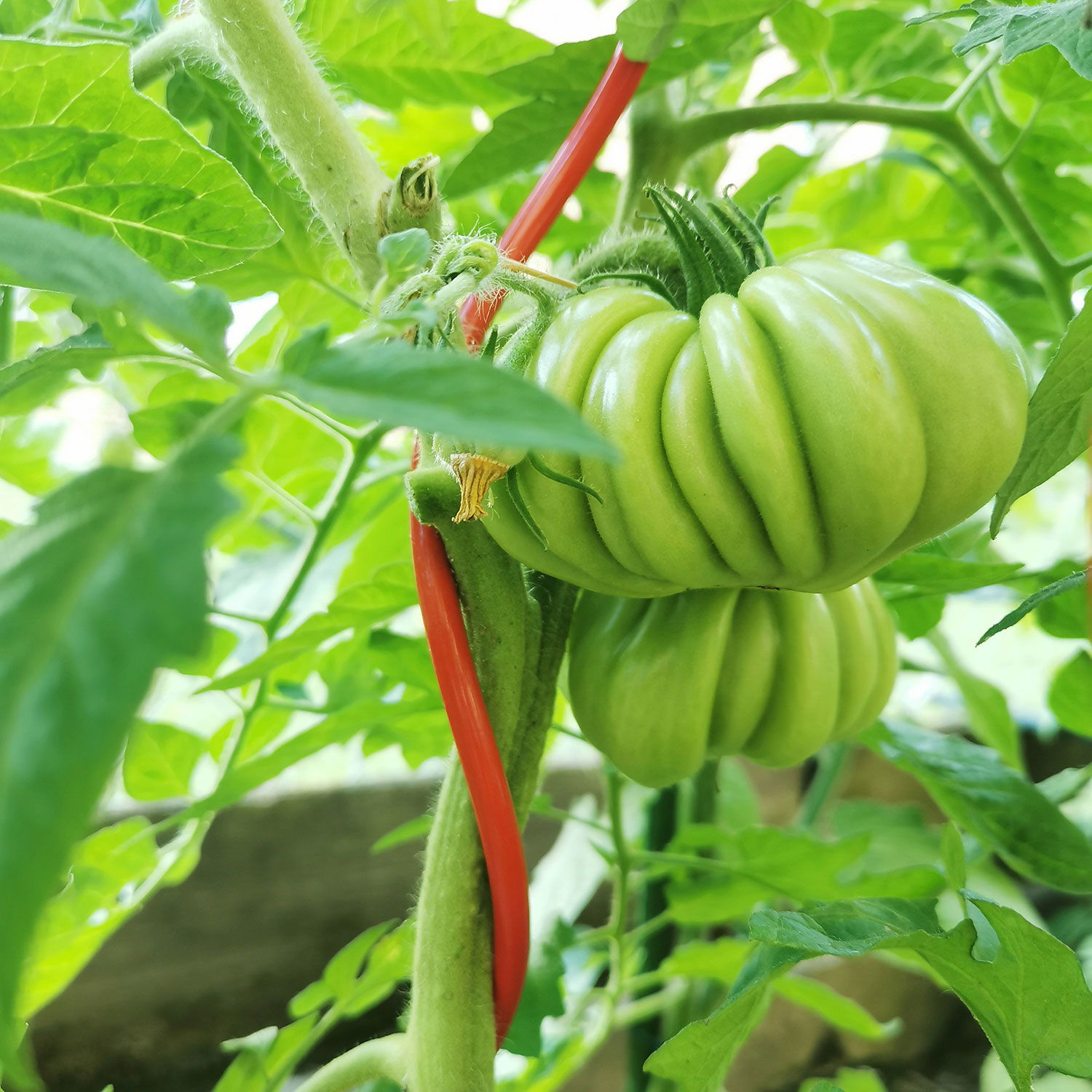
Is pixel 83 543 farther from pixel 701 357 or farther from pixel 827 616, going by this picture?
pixel 827 616

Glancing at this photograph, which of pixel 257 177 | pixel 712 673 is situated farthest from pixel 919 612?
pixel 257 177

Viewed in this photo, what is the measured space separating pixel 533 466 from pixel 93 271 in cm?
15

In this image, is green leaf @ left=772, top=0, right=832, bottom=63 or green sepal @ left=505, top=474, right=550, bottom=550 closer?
green sepal @ left=505, top=474, right=550, bottom=550

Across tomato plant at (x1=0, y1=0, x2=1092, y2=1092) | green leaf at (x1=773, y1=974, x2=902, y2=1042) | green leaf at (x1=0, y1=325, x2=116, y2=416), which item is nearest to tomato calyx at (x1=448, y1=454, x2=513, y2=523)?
tomato plant at (x1=0, y1=0, x2=1092, y2=1092)

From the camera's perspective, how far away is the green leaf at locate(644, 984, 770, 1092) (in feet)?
1.21

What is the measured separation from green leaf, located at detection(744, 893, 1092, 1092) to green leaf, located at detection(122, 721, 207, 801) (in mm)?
371

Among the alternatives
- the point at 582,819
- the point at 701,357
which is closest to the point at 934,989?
the point at 582,819

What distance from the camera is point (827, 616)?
17.3 inches

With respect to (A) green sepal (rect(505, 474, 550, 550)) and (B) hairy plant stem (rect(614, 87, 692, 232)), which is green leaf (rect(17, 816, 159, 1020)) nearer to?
(A) green sepal (rect(505, 474, 550, 550))

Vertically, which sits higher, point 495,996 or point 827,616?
point 827,616

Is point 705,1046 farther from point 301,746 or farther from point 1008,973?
point 301,746

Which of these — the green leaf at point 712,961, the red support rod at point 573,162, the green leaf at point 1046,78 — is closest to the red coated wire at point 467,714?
the red support rod at point 573,162

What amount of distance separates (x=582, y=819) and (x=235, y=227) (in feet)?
1.27

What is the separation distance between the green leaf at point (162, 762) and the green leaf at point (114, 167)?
328 millimetres
